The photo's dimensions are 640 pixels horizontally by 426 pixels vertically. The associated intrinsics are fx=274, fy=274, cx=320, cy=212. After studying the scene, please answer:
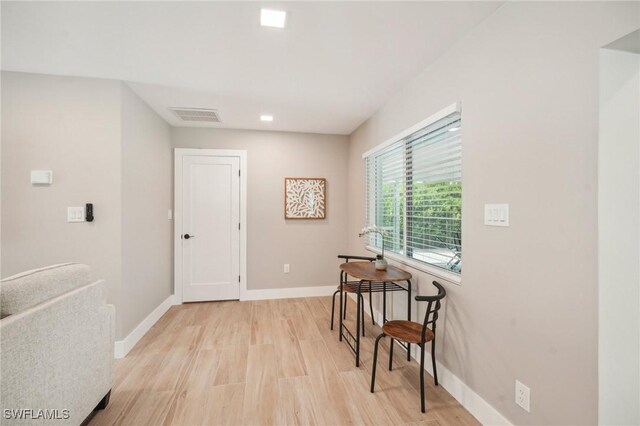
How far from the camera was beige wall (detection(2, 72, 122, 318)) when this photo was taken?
2.26 m

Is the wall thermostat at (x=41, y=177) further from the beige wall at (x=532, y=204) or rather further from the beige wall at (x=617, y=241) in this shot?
the beige wall at (x=617, y=241)

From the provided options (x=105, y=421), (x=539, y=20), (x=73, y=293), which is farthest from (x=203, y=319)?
(x=539, y=20)

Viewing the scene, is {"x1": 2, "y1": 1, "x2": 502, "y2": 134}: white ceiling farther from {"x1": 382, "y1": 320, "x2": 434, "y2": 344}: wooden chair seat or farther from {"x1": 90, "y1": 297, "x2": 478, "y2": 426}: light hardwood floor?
{"x1": 90, "y1": 297, "x2": 478, "y2": 426}: light hardwood floor

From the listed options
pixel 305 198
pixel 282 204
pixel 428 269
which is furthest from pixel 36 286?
pixel 305 198

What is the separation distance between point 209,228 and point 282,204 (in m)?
1.07

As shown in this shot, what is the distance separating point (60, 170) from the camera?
7.63 feet

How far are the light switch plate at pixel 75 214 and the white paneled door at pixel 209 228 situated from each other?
4.51ft

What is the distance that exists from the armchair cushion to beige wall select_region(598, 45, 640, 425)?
2.45m

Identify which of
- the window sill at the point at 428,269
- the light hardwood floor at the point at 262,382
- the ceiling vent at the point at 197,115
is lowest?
the light hardwood floor at the point at 262,382

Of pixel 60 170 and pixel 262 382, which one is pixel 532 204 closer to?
pixel 262 382

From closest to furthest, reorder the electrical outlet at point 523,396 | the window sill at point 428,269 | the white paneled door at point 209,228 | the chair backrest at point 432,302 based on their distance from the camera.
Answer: the electrical outlet at point 523,396 < the chair backrest at point 432,302 < the window sill at point 428,269 < the white paneled door at point 209,228

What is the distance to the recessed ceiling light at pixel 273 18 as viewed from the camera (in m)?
1.60

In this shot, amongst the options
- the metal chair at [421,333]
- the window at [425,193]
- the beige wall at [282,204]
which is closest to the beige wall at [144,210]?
the beige wall at [282,204]

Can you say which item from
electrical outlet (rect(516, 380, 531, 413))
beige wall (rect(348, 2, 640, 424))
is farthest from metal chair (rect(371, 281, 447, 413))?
electrical outlet (rect(516, 380, 531, 413))
